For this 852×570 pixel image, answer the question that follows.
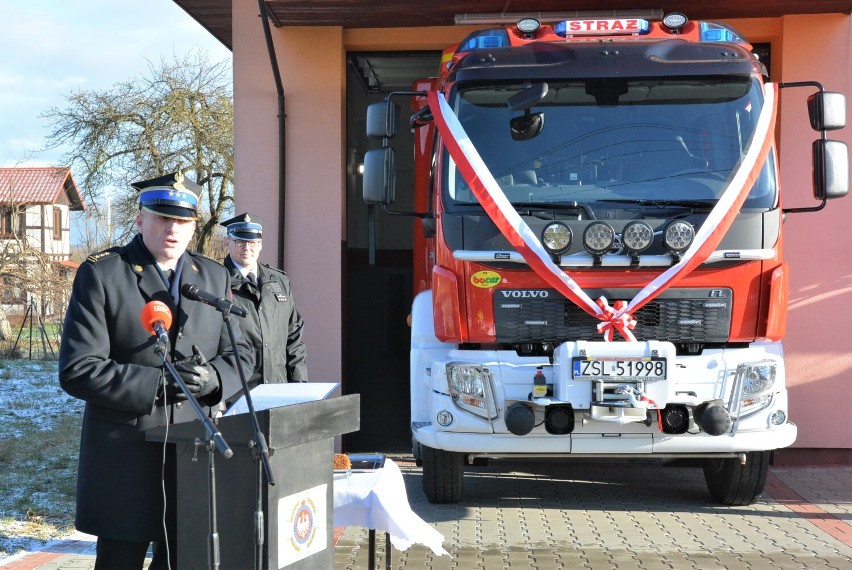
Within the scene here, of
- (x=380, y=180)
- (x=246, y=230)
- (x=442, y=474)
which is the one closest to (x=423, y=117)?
(x=380, y=180)

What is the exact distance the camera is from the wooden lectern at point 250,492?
3.46m

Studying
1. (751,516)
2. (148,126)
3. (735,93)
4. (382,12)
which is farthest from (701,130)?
(148,126)

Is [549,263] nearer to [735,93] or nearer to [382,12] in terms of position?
[735,93]

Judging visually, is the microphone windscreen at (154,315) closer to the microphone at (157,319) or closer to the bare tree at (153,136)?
the microphone at (157,319)

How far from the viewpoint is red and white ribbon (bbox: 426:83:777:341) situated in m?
6.34

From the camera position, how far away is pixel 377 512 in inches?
179

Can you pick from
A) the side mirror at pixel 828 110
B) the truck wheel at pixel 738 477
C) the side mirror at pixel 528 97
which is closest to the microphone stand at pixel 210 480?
the side mirror at pixel 528 97

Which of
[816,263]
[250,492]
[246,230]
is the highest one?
[246,230]

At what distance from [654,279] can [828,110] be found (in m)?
1.65

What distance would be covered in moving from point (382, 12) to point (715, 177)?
3.61m

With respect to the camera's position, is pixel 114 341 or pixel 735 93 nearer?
pixel 114 341

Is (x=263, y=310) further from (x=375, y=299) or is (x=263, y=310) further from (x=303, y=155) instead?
(x=375, y=299)

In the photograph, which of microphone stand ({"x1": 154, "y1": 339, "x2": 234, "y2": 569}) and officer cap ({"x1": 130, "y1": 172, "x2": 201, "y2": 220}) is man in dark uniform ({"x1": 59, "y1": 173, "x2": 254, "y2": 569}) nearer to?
officer cap ({"x1": 130, "y1": 172, "x2": 201, "y2": 220})

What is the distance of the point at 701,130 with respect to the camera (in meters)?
6.70
